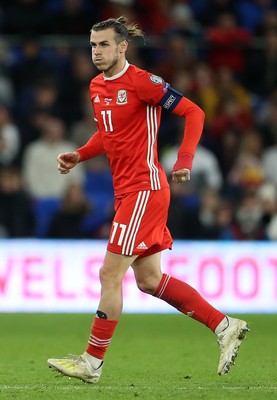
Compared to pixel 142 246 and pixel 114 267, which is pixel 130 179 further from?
pixel 114 267

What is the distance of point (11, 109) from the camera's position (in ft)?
46.4

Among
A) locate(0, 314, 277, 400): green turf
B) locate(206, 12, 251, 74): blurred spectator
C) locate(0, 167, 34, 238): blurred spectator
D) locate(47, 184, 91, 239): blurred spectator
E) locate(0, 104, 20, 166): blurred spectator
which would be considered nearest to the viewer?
locate(0, 314, 277, 400): green turf

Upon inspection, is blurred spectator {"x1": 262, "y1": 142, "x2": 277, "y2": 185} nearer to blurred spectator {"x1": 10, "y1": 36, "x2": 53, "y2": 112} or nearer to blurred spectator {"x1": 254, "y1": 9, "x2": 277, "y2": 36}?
blurred spectator {"x1": 254, "y1": 9, "x2": 277, "y2": 36}

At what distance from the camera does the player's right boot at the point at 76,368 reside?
6637 millimetres

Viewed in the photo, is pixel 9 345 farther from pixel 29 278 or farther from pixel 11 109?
pixel 11 109

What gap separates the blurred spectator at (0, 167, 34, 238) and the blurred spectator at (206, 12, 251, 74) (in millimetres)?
3673

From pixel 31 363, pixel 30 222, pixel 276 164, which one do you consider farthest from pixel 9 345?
pixel 276 164

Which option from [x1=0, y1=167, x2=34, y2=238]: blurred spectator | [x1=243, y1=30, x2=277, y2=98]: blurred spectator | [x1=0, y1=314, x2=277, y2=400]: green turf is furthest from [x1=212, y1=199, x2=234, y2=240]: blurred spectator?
[x1=243, y1=30, x2=277, y2=98]: blurred spectator

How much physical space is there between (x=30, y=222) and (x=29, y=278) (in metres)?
1.14

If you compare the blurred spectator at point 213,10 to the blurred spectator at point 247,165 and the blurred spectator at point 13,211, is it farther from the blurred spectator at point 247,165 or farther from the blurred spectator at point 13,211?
the blurred spectator at point 13,211

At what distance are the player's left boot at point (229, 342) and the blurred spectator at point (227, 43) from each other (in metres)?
8.50

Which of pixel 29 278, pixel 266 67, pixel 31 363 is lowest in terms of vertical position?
pixel 29 278

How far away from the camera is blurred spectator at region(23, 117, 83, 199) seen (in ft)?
43.7

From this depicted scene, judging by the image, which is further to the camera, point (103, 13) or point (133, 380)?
point (103, 13)
